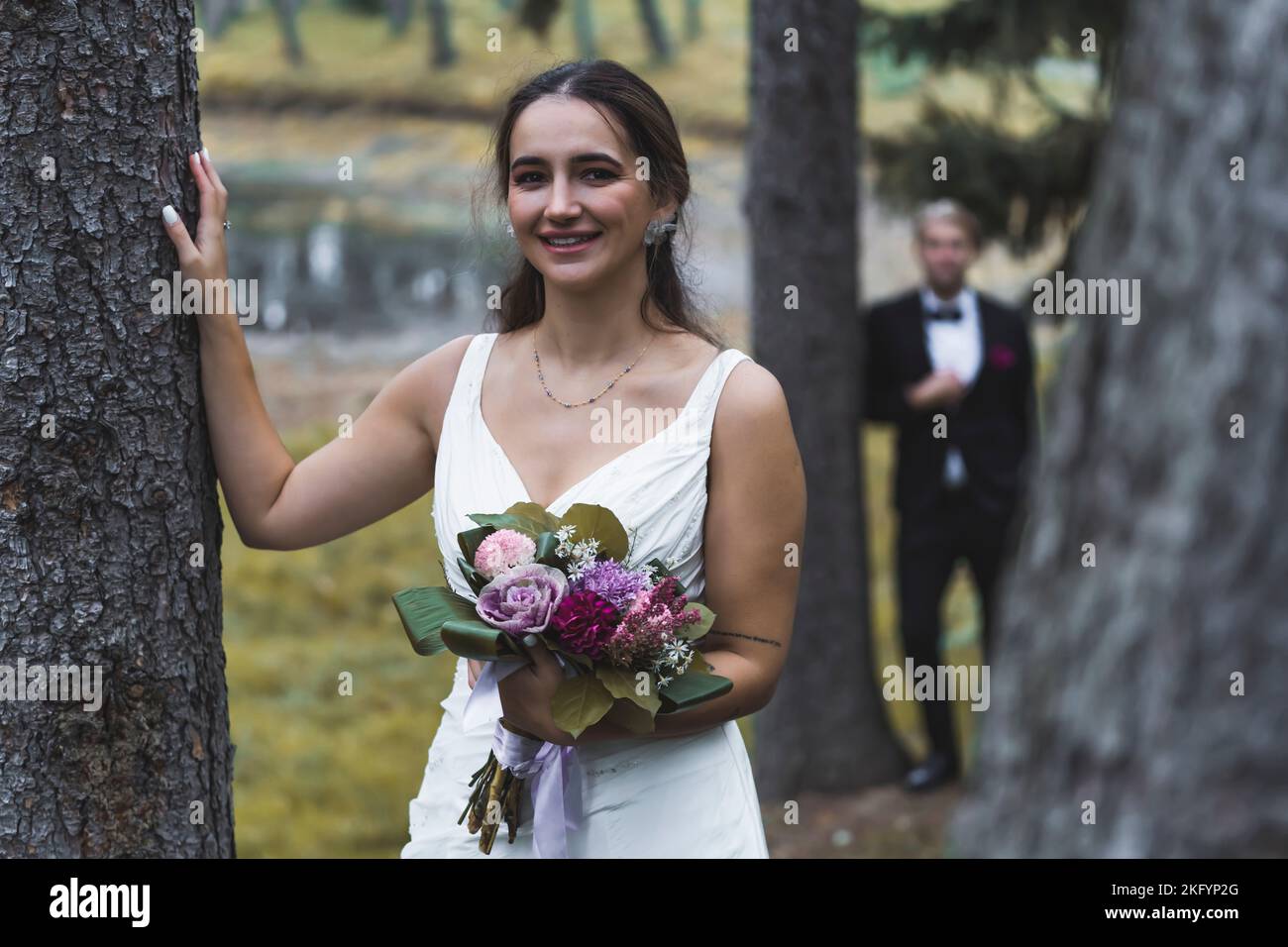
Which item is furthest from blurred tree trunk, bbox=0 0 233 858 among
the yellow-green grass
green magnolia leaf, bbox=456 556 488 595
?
the yellow-green grass

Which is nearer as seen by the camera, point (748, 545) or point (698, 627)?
point (698, 627)

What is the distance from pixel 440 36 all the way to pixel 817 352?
14.5 metres

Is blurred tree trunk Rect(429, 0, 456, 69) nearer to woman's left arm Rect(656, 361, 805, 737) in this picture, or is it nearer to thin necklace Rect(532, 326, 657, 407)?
thin necklace Rect(532, 326, 657, 407)

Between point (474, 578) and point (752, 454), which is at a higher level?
point (752, 454)

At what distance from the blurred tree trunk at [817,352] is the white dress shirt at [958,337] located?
470mm

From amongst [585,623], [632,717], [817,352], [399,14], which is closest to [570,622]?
[585,623]

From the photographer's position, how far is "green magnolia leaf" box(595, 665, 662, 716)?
280cm

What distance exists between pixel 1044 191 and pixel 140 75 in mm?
7071

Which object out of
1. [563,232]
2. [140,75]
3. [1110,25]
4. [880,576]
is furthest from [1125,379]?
[880,576]

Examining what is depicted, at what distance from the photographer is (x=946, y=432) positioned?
284 inches

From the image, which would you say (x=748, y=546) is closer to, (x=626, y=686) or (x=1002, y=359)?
(x=626, y=686)

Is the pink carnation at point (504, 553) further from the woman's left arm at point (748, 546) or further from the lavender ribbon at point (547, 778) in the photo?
the woman's left arm at point (748, 546)

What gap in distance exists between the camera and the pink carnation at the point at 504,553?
2.83 metres
